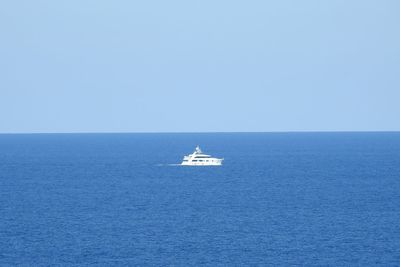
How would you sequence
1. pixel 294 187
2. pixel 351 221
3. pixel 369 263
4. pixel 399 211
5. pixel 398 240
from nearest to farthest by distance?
pixel 369 263, pixel 398 240, pixel 351 221, pixel 399 211, pixel 294 187

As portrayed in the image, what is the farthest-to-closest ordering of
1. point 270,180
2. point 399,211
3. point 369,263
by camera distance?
1. point 270,180
2. point 399,211
3. point 369,263

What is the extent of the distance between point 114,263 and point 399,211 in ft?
133

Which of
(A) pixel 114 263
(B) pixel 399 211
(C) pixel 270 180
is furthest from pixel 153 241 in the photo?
(C) pixel 270 180

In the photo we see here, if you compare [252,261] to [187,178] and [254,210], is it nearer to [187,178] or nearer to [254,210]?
[254,210]

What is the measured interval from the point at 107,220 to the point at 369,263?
33.0 m

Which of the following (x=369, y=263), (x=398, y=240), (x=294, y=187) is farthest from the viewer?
(x=294, y=187)

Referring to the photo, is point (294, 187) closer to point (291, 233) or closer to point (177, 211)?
point (177, 211)

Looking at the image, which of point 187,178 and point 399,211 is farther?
point 187,178

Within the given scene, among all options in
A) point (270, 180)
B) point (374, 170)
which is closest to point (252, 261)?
point (270, 180)

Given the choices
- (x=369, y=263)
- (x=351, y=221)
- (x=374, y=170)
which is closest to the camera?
(x=369, y=263)

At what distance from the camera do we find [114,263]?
68812 millimetres

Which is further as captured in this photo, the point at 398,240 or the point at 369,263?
the point at 398,240

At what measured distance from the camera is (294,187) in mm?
129750

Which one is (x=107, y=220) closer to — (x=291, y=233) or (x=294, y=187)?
(x=291, y=233)
